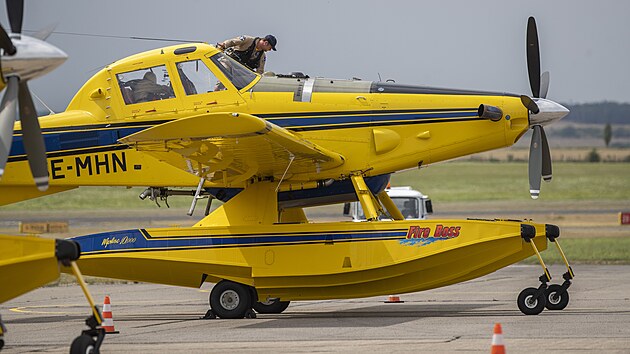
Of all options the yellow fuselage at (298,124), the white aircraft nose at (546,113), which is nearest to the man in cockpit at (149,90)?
the yellow fuselage at (298,124)

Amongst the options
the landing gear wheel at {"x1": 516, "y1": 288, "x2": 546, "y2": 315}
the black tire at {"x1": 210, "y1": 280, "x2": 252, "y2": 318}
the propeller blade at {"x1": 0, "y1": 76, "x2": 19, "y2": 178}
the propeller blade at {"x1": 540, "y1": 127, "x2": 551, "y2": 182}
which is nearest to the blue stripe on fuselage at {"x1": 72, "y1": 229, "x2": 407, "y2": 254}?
the black tire at {"x1": 210, "y1": 280, "x2": 252, "y2": 318}

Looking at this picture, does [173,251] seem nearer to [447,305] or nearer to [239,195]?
[239,195]

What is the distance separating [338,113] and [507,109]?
2.71 meters

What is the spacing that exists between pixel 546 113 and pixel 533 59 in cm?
114

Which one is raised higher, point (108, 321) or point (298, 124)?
point (298, 124)

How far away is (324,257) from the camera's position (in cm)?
1720

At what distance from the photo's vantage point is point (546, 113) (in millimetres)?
17922

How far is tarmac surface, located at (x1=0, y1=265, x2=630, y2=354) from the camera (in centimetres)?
1315

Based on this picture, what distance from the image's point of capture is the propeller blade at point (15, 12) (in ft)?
41.1

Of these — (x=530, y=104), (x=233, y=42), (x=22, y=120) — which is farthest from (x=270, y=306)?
(x=22, y=120)

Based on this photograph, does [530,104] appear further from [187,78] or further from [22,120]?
[22,120]

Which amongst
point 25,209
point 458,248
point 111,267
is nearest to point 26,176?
point 111,267

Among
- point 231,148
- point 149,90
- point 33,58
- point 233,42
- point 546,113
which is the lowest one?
point 231,148

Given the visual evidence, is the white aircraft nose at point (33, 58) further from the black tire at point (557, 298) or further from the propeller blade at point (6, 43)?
the black tire at point (557, 298)
